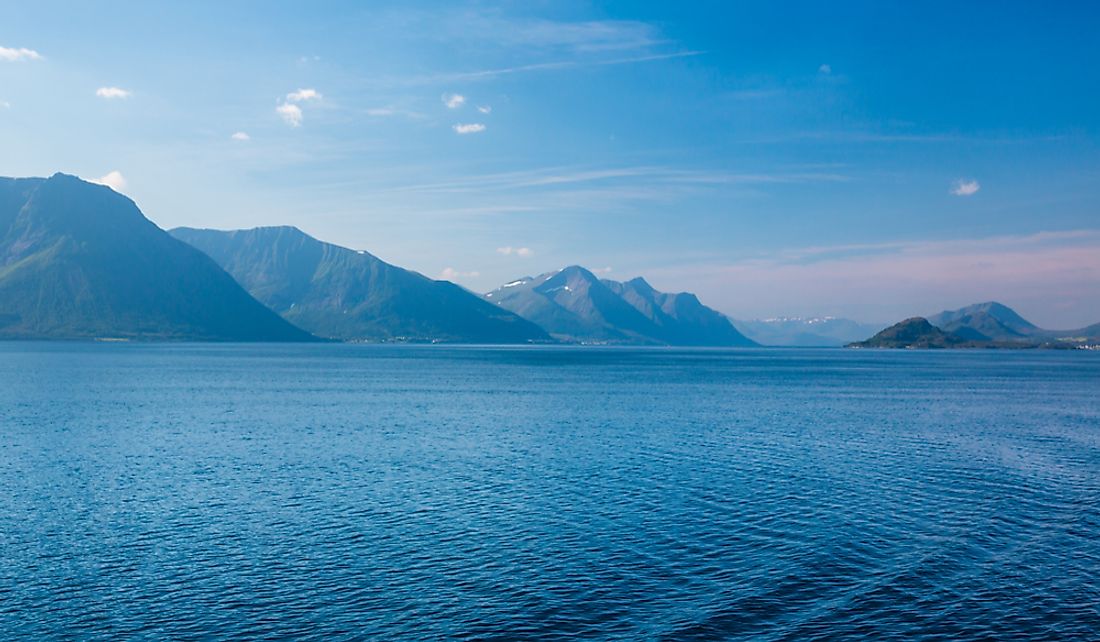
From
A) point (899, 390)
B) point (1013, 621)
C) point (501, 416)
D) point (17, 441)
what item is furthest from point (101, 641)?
point (899, 390)

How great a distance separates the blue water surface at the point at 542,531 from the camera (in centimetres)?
3033

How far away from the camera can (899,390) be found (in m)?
173

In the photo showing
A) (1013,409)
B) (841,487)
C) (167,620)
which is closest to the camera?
(167,620)

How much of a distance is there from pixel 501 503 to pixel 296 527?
1349 centimetres

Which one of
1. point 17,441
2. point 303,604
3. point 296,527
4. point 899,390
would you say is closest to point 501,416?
point 17,441

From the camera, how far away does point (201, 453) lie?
7031 cm

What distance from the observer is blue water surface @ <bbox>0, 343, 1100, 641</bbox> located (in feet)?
99.5

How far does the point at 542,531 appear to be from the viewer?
43844mm

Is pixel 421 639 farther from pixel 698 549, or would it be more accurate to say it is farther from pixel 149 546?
pixel 149 546

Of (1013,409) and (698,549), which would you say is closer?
(698,549)

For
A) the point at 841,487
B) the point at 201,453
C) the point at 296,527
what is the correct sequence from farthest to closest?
the point at 201,453 → the point at 841,487 → the point at 296,527

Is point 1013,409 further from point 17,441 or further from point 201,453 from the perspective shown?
point 17,441

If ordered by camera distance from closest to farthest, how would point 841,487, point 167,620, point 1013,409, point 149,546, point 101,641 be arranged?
1. point 101,641
2. point 167,620
3. point 149,546
4. point 841,487
5. point 1013,409

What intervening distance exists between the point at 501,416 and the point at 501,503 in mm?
56317
